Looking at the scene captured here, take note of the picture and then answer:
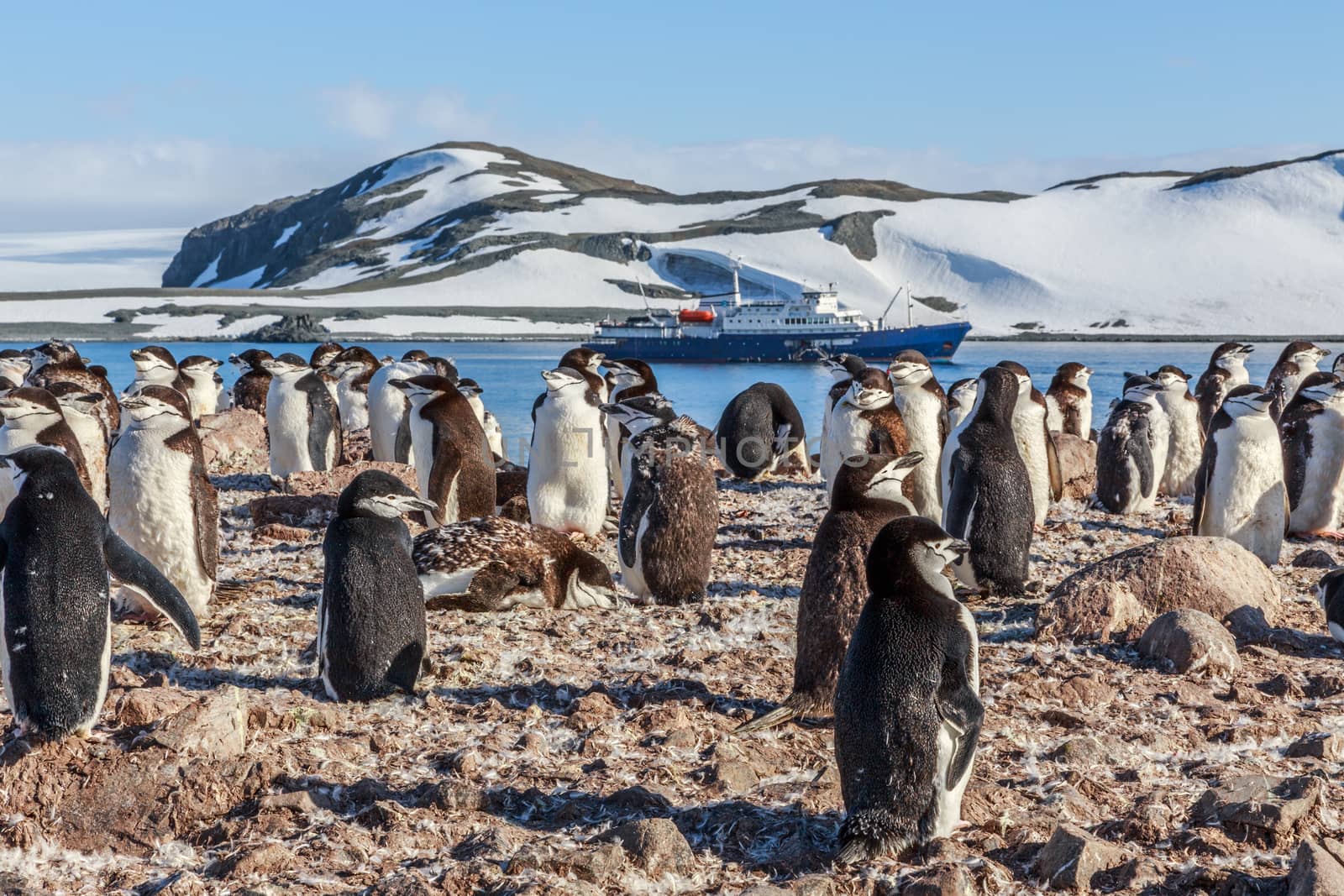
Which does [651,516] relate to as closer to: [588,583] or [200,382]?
[588,583]

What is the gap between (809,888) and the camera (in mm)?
3096

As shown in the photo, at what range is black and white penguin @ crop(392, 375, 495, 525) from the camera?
769cm

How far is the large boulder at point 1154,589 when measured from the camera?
5.20 m

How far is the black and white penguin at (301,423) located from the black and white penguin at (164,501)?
4.67m

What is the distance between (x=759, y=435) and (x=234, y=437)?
5.21 meters

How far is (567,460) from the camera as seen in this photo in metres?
7.75

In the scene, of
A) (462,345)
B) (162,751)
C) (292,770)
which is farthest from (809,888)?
(462,345)

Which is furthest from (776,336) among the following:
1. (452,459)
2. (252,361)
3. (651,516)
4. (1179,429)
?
(651,516)

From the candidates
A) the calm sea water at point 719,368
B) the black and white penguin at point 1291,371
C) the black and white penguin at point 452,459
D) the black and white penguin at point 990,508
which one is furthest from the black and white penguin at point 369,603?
the calm sea water at point 719,368

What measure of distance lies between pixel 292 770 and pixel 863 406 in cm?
489

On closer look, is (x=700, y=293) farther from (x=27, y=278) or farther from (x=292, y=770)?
(x=292, y=770)

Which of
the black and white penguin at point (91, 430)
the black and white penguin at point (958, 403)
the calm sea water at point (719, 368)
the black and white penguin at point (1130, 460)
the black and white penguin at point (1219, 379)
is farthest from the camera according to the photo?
the calm sea water at point (719, 368)

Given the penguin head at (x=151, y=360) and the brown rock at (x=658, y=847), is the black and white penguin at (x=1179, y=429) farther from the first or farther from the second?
the penguin head at (x=151, y=360)

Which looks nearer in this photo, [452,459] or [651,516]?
[651,516]
